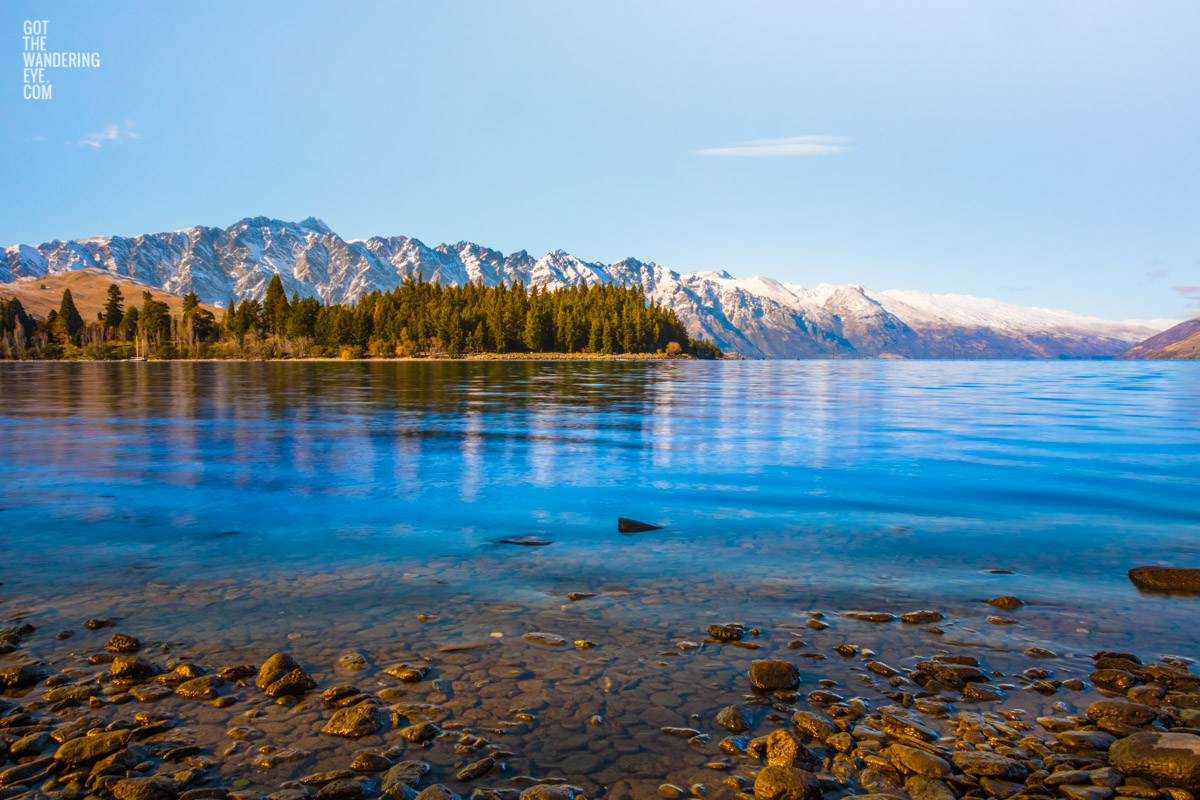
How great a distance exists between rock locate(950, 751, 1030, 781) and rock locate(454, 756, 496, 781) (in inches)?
164

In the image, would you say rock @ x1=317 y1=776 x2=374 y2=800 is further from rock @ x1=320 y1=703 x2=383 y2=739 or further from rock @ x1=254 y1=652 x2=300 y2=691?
rock @ x1=254 y1=652 x2=300 y2=691

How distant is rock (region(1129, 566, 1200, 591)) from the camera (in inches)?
435

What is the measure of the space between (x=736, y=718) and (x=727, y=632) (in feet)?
7.26

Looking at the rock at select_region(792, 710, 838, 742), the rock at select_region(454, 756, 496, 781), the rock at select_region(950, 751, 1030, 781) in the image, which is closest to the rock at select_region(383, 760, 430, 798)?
the rock at select_region(454, 756, 496, 781)

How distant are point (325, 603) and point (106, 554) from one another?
5.64 metres

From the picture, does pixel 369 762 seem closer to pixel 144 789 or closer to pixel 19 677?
pixel 144 789

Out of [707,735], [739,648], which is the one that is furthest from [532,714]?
[739,648]

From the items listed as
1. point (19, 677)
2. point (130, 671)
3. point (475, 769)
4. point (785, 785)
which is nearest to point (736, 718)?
point (785, 785)

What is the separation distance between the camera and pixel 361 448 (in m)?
27.3

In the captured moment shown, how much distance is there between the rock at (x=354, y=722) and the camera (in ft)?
21.9

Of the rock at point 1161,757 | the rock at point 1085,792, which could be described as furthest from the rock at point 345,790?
the rock at point 1161,757

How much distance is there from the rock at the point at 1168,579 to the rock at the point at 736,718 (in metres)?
8.46

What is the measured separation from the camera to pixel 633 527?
15.0m

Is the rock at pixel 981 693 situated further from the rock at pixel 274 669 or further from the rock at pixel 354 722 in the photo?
the rock at pixel 274 669
